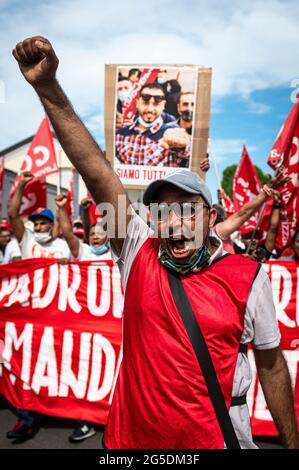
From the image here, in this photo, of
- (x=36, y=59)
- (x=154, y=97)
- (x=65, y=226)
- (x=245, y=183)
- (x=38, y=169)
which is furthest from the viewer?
(x=245, y=183)

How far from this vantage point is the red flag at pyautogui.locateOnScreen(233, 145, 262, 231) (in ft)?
21.5

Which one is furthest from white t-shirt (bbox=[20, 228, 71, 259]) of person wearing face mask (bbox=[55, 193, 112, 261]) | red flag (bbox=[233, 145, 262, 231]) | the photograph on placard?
red flag (bbox=[233, 145, 262, 231])

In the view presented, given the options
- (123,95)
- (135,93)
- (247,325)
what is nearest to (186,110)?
(135,93)

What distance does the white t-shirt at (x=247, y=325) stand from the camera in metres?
1.57

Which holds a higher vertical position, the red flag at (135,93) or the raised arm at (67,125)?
the red flag at (135,93)

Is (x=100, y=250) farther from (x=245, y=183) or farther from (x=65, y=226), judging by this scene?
(x=245, y=183)

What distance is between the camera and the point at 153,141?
4441 mm

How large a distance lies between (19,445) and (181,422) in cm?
286

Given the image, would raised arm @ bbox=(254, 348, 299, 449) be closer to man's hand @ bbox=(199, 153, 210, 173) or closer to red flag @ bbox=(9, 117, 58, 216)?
man's hand @ bbox=(199, 153, 210, 173)

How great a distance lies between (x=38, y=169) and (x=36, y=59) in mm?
4949

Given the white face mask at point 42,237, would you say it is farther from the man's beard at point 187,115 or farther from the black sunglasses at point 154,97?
the man's beard at point 187,115

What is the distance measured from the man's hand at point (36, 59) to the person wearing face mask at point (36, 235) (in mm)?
→ 3149

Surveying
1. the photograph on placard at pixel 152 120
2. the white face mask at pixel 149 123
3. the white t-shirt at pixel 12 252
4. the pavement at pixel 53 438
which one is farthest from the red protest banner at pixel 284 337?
the white t-shirt at pixel 12 252

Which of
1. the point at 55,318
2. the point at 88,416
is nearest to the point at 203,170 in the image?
the point at 55,318
